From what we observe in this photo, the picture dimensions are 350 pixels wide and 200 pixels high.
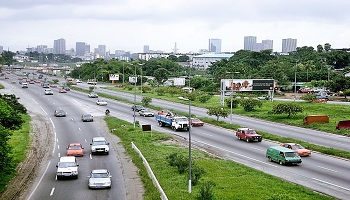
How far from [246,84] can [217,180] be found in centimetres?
5062

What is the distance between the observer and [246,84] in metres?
82.2

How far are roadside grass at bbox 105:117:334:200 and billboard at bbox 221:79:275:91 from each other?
109 feet

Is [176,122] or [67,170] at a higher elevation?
[176,122]

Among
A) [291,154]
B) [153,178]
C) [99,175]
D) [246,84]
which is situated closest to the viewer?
[99,175]

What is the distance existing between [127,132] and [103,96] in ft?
211

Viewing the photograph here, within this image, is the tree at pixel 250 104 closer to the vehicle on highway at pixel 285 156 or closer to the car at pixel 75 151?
the vehicle on highway at pixel 285 156

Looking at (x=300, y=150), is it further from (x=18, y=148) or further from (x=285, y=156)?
(x=18, y=148)

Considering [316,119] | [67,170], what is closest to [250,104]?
[316,119]

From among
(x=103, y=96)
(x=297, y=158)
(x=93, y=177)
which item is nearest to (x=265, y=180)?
(x=297, y=158)

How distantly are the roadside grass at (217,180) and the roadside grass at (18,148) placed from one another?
401 inches

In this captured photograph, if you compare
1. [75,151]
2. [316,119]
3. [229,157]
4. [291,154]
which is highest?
[316,119]

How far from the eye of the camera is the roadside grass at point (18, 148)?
3445cm

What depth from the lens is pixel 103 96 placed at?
4884 inches

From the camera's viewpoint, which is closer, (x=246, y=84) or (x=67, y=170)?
(x=67, y=170)
